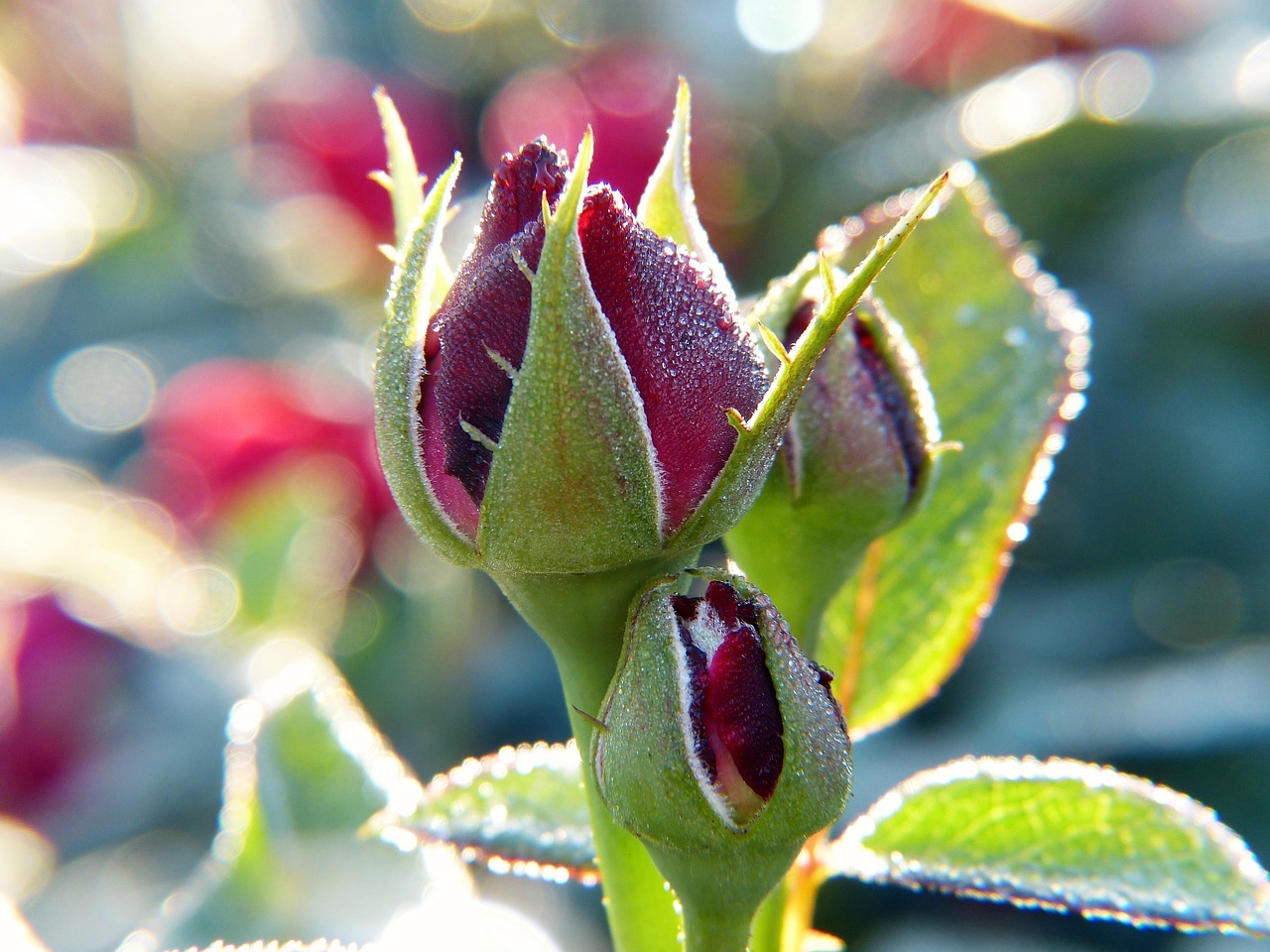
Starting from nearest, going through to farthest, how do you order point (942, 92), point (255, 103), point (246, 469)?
point (246, 469)
point (942, 92)
point (255, 103)

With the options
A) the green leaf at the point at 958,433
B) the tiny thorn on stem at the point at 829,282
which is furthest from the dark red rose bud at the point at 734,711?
the green leaf at the point at 958,433

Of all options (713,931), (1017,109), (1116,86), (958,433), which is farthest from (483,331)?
(1116,86)

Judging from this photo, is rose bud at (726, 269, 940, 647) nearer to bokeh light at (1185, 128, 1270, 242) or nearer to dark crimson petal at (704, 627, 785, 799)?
dark crimson petal at (704, 627, 785, 799)

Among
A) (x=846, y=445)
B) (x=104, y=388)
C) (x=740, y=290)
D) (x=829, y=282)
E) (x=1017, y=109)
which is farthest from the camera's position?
(x=104, y=388)

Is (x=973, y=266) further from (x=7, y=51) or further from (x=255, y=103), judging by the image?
(x=7, y=51)

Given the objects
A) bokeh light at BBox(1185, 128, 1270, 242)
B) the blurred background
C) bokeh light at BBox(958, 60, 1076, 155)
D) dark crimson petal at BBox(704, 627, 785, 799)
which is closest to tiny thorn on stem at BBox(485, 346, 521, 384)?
dark crimson petal at BBox(704, 627, 785, 799)

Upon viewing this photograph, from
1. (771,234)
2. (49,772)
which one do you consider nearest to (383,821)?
(49,772)

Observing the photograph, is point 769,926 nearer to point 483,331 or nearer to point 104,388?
point 483,331
